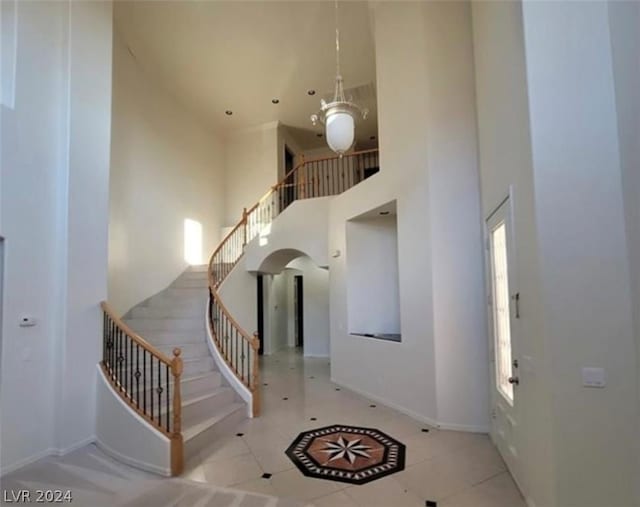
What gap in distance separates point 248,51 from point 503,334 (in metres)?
6.41

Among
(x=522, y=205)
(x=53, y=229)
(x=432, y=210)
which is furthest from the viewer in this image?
(x=432, y=210)

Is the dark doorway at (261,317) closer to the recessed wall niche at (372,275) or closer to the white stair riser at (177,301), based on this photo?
the white stair riser at (177,301)

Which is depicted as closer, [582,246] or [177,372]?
[582,246]

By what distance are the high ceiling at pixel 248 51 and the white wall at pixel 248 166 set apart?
28.7 inches

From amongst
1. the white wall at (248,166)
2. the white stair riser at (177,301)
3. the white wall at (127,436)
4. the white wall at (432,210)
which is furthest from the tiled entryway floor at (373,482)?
the white wall at (248,166)

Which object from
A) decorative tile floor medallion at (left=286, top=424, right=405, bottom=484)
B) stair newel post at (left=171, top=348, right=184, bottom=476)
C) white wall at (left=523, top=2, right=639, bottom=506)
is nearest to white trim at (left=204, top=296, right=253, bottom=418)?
decorative tile floor medallion at (left=286, top=424, right=405, bottom=484)

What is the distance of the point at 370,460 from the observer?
359 cm


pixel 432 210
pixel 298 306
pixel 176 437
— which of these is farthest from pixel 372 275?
pixel 298 306

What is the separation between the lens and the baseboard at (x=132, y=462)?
3332 mm

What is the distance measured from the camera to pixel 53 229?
3895 millimetres

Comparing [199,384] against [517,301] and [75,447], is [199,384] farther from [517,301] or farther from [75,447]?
[517,301]

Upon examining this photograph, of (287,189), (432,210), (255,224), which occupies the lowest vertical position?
(432,210)

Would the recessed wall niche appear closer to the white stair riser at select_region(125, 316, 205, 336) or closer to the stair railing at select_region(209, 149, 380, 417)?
the stair railing at select_region(209, 149, 380, 417)

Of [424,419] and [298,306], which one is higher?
[298,306]
